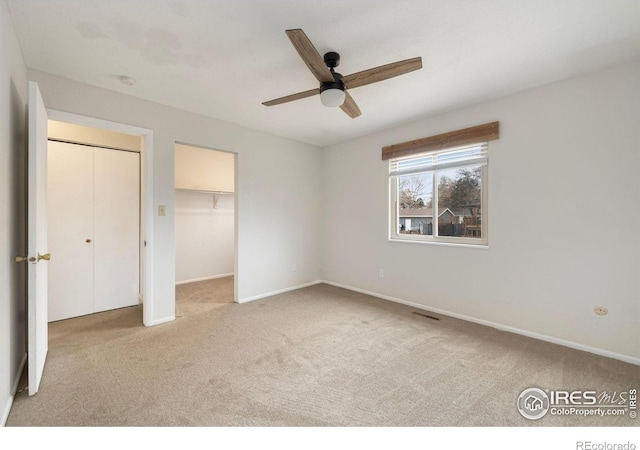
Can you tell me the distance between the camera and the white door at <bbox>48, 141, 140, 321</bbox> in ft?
10.1

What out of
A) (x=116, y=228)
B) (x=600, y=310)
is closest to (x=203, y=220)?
(x=116, y=228)

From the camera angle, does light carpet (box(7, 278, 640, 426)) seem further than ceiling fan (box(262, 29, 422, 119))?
No

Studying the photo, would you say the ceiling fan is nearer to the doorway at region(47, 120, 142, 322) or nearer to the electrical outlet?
the electrical outlet

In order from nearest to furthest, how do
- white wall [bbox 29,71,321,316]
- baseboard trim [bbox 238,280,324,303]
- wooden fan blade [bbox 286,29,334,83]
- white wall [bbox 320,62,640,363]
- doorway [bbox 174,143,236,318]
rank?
wooden fan blade [bbox 286,29,334,83], white wall [bbox 320,62,640,363], white wall [bbox 29,71,321,316], baseboard trim [bbox 238,280,324,303], doorway [bbox 174,143,236,318]

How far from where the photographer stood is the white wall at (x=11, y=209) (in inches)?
62.0

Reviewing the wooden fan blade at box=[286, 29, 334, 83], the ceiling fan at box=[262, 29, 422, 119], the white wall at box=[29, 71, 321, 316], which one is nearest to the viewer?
the wooden fan blade at box=[286, 29, 334, 83]

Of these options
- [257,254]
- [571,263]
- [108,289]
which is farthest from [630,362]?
[108,289]

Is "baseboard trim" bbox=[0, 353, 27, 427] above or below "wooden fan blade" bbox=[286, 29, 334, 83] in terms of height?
below

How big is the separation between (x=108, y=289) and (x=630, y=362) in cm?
541

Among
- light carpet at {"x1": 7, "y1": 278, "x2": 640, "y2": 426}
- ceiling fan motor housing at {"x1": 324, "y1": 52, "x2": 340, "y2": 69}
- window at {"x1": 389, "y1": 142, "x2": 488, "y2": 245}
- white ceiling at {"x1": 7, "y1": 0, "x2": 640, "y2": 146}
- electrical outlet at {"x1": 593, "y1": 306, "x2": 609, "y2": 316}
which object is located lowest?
light carpet at {"x1": 7, "y1": 278, "x2": 640, "y2": 426}

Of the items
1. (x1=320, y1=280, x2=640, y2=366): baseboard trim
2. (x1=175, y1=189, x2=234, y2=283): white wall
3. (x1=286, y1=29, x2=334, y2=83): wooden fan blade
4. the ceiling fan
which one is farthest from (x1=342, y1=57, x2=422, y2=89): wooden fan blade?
(x1=175, y1=189, x2=234, y2=283): white wall

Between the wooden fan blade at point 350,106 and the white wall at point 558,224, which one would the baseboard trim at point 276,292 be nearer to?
the white wall at point 558,224

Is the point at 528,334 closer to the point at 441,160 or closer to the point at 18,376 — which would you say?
the point at 441,160

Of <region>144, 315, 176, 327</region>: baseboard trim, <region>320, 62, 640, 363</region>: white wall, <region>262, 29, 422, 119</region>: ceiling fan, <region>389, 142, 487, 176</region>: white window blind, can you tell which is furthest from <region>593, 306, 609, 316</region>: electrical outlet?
<region>144, 315, 176, 327</region>: baseboard trim
